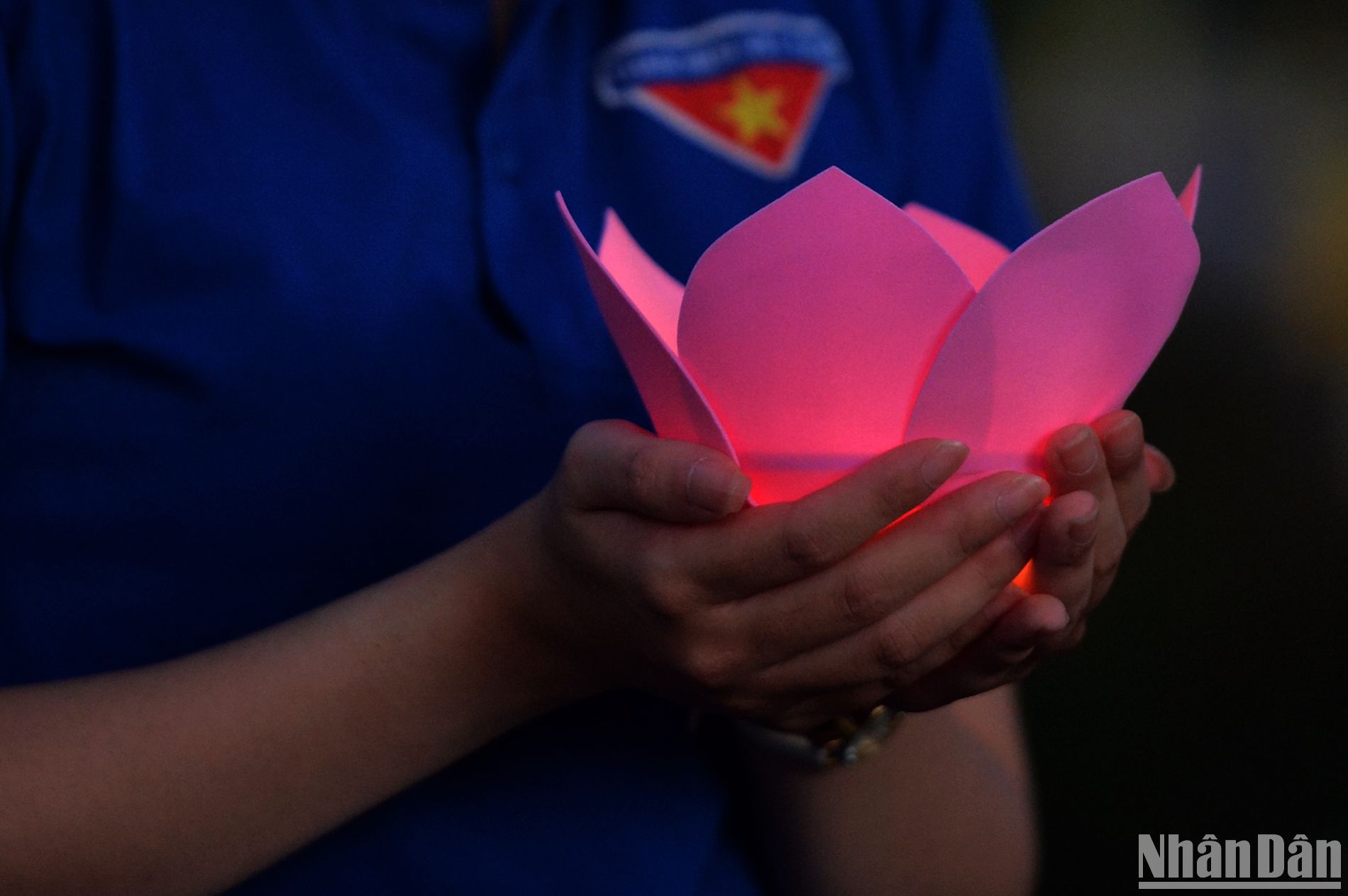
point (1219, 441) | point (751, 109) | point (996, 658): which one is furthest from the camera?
point (1219, 441)

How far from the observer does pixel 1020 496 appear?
0.42m

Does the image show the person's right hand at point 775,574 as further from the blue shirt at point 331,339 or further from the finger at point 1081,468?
the blue shirt at point 331,339

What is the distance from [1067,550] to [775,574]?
118 millimetres

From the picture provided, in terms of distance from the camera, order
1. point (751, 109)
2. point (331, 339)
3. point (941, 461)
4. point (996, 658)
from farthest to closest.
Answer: point (751, 109) → point (331, 339) → point (996, 658) → point (941, 461)

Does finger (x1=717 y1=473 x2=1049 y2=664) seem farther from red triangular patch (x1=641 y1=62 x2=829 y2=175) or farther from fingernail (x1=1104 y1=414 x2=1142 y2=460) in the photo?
red triangular patch (x1=641 y1=62 x2=829 y2=175)

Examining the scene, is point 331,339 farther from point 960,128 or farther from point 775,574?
point 960,128

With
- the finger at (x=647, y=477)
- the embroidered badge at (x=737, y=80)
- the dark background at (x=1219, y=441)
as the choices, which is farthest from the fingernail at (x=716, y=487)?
the dark background at (x=1219, y=441)

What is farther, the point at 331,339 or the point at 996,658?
the point at 331,339

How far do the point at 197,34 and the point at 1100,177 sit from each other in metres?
2.36

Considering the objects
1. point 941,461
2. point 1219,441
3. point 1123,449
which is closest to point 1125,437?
point 1123,449

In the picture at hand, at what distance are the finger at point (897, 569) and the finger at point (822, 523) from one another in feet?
0.04

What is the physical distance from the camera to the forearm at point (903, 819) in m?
0.66

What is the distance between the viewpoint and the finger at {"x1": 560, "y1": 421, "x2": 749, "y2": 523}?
1.35 feet

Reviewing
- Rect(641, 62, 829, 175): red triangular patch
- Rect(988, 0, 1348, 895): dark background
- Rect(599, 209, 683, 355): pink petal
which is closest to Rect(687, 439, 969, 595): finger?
Rect(599, 209, 683, 355): pink petal
